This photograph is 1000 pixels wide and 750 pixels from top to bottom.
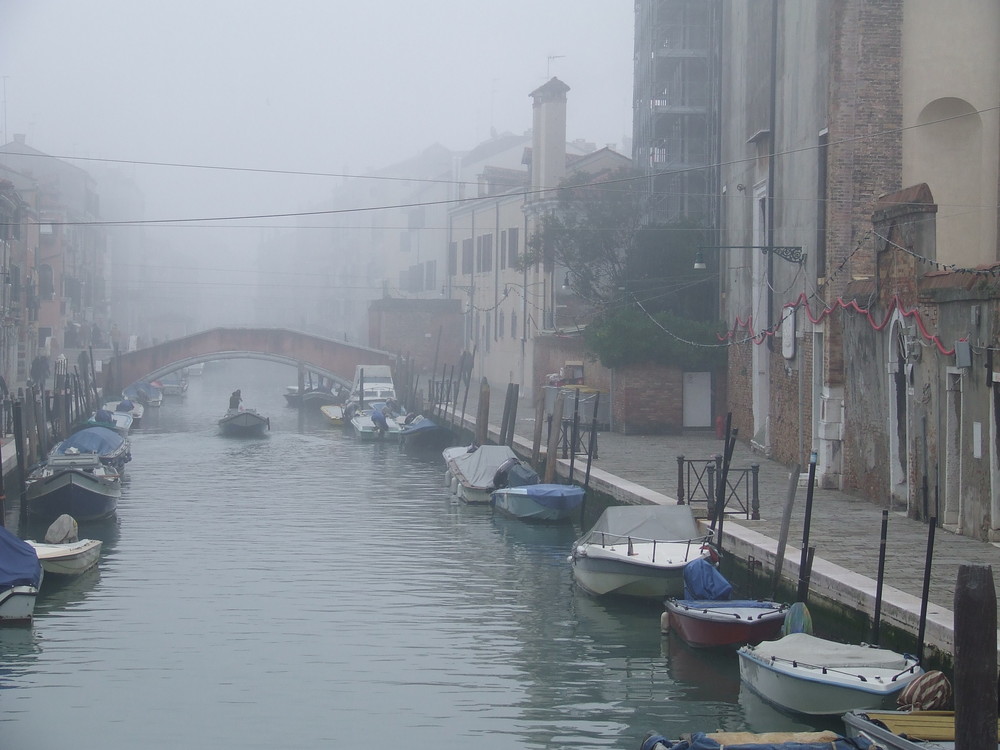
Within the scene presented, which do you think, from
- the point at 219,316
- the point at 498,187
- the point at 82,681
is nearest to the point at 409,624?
the point at 82,681

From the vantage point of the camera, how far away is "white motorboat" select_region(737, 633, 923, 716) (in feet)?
27.3

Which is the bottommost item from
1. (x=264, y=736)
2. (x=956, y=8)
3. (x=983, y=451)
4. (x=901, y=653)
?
(x=264, y=736)

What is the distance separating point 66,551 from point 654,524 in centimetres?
645

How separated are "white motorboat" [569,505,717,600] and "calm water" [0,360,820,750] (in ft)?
0.86

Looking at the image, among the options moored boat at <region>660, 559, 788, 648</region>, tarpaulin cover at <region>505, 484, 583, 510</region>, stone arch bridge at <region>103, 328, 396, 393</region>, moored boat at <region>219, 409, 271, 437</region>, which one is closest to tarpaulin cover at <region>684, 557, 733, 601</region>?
moored boat at <region>660, 559, 788, 648</region>

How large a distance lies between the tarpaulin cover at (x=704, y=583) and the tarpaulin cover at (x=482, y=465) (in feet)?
31.4

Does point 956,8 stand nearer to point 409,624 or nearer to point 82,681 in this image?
point 409,624

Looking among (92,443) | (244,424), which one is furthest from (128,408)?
(92,443)

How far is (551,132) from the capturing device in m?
34.6

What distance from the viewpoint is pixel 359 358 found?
44.6 m

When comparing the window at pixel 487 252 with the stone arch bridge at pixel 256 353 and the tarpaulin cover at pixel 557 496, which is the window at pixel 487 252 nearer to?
the stone arch bridge at pixel 256 353

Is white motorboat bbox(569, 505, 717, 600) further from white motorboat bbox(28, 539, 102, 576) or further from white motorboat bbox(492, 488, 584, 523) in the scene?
white motorboat bbox(28, 539, 102, 576)

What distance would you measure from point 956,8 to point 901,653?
399 inches

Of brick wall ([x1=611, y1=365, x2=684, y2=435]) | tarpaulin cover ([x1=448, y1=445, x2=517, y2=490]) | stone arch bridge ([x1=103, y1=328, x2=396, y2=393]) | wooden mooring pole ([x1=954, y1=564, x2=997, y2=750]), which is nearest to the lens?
wooden mooring pole ([x1=954, y1=564, x2=997, y2=750])
